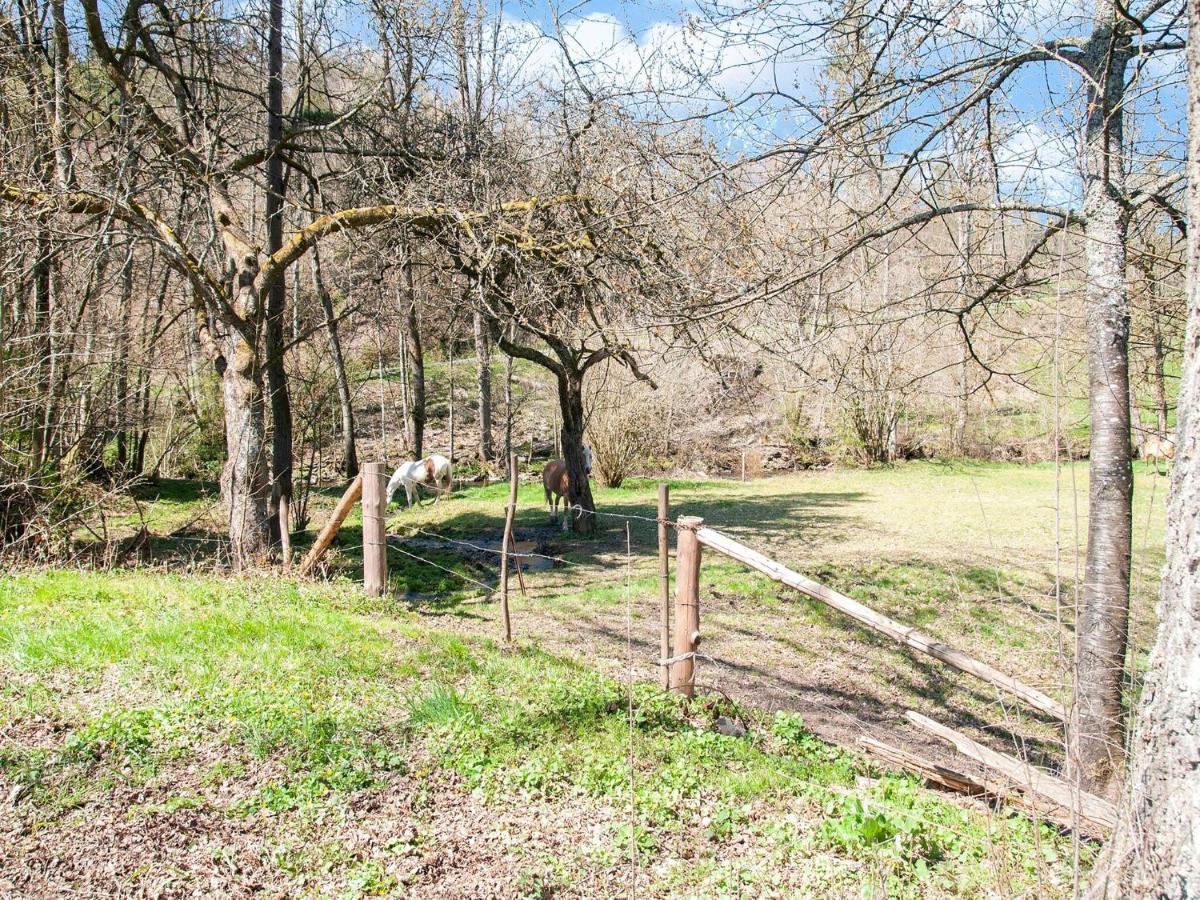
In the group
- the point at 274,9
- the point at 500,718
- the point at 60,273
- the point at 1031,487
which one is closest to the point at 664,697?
the point at 500,718

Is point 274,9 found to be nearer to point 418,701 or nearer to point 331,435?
point 418,701

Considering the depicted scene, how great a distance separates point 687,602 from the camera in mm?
5262

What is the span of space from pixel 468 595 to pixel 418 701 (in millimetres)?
4774

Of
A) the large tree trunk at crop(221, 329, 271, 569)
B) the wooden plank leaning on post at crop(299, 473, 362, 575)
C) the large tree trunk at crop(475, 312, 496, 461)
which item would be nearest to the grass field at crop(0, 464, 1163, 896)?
the wooden plank leaning on post at crop(299, 473, 362, 575)

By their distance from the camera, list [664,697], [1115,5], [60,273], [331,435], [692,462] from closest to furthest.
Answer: [1115,5] → [664,697] → [60,273] → [331,435] → [692,462]

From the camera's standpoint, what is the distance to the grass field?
336 centimetres

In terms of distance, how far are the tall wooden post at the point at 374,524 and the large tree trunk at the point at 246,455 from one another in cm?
180

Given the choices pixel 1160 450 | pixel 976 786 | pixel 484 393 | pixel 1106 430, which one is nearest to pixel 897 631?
pixel 976 786

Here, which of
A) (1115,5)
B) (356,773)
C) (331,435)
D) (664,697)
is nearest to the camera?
(356,773)

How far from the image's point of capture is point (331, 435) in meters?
20.2

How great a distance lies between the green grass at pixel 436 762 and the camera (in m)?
3.46

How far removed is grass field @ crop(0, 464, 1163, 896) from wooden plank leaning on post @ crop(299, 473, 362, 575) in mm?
580

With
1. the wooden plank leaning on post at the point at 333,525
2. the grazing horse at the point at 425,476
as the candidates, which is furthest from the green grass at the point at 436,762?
the grazing horse at the point at 425,476

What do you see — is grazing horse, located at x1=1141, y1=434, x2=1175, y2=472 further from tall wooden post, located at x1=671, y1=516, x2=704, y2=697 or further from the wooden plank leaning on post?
the wooden plank leaning on post
